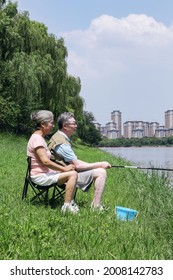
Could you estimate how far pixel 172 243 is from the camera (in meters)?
4.09

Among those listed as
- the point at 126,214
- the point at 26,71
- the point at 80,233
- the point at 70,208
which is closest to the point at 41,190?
the point at 70,208

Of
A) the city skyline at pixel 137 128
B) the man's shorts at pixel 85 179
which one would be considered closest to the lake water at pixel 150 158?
the man's shorts at pixel 85 179

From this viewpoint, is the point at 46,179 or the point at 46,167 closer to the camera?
the point at 46,179

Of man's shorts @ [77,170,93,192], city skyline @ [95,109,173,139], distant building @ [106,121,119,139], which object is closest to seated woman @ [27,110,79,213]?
man's shorts @ [77,170,93,192]

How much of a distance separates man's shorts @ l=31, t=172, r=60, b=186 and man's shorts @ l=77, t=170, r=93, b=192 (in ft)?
1.41

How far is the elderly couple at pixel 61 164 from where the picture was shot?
203 inches

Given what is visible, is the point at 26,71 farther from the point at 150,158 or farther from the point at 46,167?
the point at 46,167

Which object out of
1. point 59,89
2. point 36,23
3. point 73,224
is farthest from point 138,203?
point 36,23

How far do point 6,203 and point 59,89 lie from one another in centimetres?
1988

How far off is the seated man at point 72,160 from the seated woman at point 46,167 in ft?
0.42

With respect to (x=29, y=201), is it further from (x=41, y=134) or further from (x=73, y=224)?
(x=73, y=224)

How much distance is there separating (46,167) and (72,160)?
1.14ft

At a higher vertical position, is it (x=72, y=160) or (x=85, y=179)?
(x=72, y=160)

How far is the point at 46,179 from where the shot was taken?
5.21 metres
